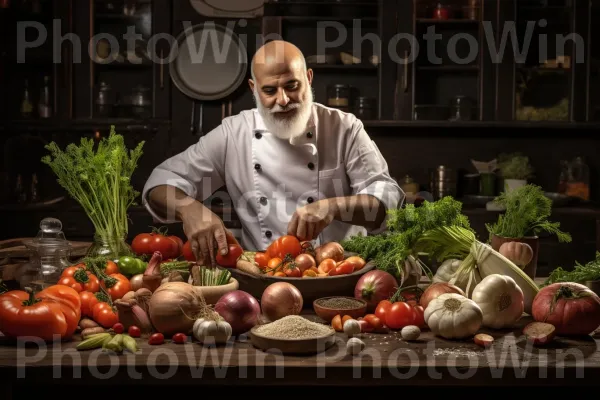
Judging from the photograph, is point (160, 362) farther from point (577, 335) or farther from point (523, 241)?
point (523, 241)

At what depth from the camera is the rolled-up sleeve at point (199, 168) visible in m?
2.95

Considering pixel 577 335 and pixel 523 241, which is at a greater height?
pixel 523 241

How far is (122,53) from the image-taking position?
187 inches

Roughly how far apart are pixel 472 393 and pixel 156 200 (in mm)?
1581

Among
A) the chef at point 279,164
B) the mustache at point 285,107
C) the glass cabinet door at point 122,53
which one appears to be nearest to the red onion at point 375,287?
the chef at point 279,164

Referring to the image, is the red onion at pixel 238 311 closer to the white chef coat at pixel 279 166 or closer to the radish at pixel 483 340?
the radish at pixel 483 340

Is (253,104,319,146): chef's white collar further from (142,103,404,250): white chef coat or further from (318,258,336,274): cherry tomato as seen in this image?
(318,258,336,274): cherry tomato

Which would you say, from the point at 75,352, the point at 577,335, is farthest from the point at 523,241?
the point at 75,352

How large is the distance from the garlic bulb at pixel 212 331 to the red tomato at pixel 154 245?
74 centimetres

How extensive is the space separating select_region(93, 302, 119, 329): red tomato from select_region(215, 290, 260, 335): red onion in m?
0.28

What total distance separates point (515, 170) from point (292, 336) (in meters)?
3.50

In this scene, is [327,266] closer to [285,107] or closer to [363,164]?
[285,107]

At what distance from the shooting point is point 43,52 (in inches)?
183

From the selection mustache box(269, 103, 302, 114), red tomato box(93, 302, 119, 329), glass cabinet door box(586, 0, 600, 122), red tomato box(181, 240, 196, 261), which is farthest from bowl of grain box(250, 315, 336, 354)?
glass cabinet door box(586, 0, 600, 122)
